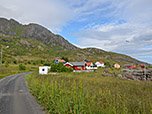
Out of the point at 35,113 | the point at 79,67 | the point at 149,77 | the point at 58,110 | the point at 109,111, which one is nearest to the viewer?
the point at 109,111

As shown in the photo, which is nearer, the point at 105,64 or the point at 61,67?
the point at 61,67

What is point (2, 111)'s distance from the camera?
292 inches

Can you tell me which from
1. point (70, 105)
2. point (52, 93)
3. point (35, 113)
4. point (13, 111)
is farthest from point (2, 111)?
point (70, 105)

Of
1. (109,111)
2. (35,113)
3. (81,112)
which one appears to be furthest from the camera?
(35,113)

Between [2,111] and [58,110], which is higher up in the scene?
[58,110]

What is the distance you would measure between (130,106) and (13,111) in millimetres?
7225

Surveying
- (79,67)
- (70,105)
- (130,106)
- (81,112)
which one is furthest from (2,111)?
(79,67)

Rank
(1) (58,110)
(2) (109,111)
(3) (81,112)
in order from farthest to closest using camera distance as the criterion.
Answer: (1) (58,110) < (3) (81,112) < (2) (109,111)

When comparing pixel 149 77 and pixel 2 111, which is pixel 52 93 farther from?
pixel 149 77

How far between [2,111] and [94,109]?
6.55 m

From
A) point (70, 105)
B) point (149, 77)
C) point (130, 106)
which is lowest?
point (149, 77)

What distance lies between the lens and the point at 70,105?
17.9ft

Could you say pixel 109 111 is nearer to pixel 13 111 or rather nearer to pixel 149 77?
pixel 13 111

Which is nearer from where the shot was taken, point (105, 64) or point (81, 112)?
point (81, 112)
